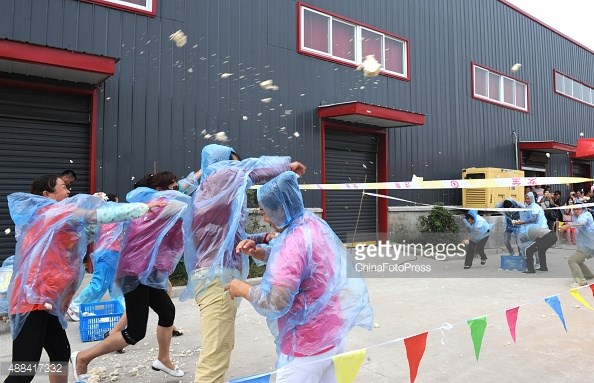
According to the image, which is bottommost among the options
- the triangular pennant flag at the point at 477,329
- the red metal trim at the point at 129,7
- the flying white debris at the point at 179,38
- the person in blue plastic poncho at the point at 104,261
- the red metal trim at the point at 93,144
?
the triangular pennant flag at the point at 477,329

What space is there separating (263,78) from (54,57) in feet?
14.2

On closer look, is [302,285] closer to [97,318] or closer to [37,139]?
[97,318]

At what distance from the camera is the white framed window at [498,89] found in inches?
598

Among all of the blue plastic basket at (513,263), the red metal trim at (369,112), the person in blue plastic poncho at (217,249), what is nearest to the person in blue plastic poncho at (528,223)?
the blue plastic basket at (513,263)

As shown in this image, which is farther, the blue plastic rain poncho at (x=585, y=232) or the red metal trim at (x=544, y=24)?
the red metal trim at (x=544, y=24)

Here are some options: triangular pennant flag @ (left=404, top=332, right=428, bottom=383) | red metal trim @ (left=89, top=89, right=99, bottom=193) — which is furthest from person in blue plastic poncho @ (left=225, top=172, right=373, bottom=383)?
red metal trim @ (left=89, top=89, right=99, bottom=193)

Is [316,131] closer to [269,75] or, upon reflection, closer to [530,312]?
[269,75]

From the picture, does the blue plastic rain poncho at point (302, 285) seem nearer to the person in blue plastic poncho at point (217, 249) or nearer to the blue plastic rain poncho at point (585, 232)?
the person in blue plastic poncho at point (217, 249)

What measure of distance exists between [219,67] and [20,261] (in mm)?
6955

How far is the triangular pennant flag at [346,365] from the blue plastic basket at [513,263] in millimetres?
8100

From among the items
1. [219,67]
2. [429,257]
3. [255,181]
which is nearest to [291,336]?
[255,181]

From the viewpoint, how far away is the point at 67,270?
3.04 metres

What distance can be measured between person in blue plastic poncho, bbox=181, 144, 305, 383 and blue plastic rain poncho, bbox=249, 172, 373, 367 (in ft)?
2.58

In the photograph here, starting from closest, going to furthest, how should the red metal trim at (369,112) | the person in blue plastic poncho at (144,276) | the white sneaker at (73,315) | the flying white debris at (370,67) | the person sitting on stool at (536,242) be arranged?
1. the person in blue plastic poncho at (144,276)
2. the white sneaker at (73,315)
3. the person sitting on stool at (536,242)
4. the red metal trim at (369,112)
5. the flying white debris at (370,67)
